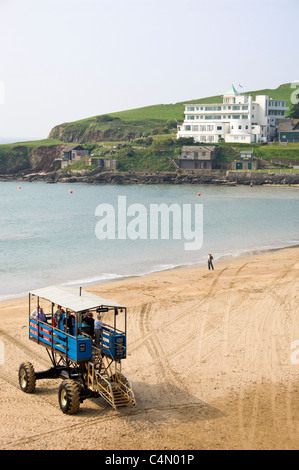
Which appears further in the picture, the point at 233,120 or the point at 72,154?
the point at 72,154

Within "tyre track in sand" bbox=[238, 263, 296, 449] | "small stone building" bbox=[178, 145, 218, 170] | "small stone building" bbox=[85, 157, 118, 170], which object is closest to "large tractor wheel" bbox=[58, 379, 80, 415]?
"tyre track in sand" bbox=[238, 263, 296, 449]

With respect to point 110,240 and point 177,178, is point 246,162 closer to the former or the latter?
point 177,178

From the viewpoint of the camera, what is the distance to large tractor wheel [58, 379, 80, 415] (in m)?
14.8

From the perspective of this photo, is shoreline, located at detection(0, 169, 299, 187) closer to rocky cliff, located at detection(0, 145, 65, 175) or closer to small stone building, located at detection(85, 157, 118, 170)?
small stone building, located at detection(85, 157, 118, 170)

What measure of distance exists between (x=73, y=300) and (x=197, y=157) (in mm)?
101539

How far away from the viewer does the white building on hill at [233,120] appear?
125 m

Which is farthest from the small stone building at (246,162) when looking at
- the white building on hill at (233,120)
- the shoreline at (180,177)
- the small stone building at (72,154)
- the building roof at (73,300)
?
the building roof at (73,300)

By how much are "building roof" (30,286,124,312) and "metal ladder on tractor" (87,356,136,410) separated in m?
1.42

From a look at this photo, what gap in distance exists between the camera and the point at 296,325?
72.9 feet

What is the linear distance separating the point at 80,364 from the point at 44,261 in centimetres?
2563

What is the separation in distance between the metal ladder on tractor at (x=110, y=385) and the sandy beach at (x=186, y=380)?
0.29 metres

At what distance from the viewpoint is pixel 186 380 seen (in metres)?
17.2

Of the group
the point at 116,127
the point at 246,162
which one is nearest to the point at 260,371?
the point at 246,162

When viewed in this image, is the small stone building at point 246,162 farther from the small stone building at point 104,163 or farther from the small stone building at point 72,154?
the small stone building at point 72,154
